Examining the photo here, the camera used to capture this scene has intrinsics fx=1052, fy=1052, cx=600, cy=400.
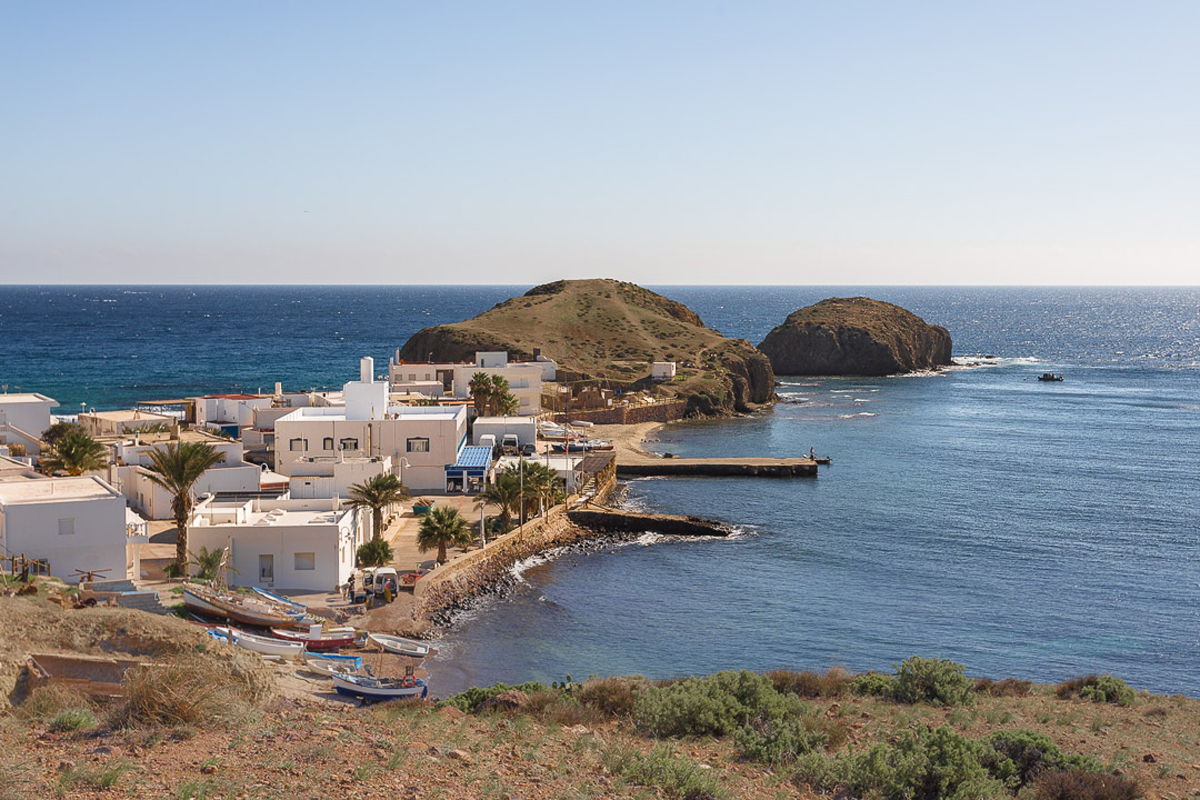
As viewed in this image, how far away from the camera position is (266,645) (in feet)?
88.9

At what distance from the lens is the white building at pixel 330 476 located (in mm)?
42562

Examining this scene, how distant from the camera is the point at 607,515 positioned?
51156mm

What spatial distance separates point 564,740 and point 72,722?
23.5 ft

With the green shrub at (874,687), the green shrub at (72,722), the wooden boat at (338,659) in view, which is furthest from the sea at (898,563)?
the green shrub at (72,722)

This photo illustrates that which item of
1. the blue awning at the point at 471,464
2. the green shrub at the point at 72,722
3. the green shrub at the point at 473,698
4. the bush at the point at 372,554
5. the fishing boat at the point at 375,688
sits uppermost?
the green shrub at the point at 72,722

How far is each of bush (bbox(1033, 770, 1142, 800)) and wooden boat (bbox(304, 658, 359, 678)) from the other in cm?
1654

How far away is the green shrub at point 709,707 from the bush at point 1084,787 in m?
4.62

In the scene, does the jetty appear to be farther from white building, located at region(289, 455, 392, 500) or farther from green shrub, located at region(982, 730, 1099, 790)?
green shrub, located at region(982, 730, 1099, 790)

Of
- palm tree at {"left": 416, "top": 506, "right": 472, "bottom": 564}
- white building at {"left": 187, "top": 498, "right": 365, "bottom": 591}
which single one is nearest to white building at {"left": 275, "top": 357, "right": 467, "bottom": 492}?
palm tree at {"left": 416, "top": 506, "right": 472, "bottom": 564}

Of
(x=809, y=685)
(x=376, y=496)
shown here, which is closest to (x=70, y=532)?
(x=376, y=496)

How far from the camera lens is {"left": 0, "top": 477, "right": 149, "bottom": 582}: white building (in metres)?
28.9

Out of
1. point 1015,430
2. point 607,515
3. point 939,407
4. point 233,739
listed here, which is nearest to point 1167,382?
point 939,407

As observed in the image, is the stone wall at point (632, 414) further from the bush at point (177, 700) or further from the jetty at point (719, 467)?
the bush at point (177, 700)

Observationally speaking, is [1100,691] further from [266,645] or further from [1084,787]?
[266,645]
